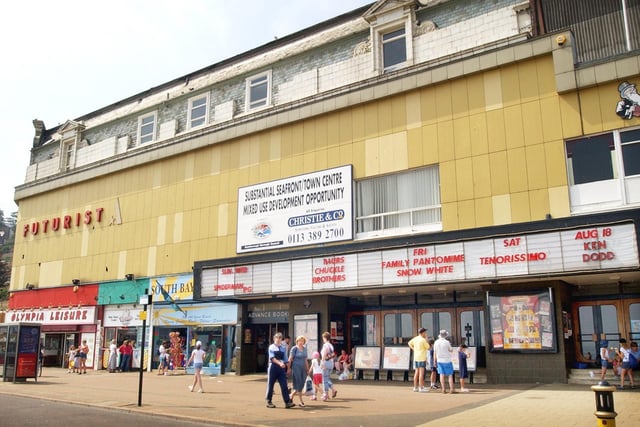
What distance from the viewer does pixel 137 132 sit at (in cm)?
3238

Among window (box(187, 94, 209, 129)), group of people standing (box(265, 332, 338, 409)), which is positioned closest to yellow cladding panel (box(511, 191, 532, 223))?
group of people standing (box(265, 332, 338, 409))

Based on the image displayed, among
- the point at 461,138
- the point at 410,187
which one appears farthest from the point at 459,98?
the point at 410,187

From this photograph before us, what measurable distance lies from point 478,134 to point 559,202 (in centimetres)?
365

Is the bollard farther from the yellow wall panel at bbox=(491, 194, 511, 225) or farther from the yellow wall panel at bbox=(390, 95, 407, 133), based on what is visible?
the yellow wall panel at bbox=(390, 95, 407, 133)

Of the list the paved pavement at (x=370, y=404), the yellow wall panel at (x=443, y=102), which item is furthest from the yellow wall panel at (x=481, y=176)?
the paved pavement at (x=370, y=404)

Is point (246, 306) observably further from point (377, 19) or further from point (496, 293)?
point (377, 19)

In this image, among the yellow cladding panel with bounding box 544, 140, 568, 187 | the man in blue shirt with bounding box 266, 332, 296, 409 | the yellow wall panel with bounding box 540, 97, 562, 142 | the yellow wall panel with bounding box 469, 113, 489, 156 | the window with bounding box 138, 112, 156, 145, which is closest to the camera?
the man in blue shirt with bounding box 266, 332, 296, 409

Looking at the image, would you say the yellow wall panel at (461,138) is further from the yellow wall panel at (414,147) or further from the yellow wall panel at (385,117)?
the yellow wall panel at (385,117)

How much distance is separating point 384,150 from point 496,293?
6836mm

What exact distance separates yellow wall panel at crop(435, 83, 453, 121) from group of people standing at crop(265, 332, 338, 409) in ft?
31.0

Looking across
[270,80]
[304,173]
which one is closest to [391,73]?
[304,173]

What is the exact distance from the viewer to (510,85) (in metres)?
19.0

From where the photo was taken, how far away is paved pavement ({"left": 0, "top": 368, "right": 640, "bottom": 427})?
11.0m

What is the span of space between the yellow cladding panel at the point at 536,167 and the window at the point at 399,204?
10.7ft
